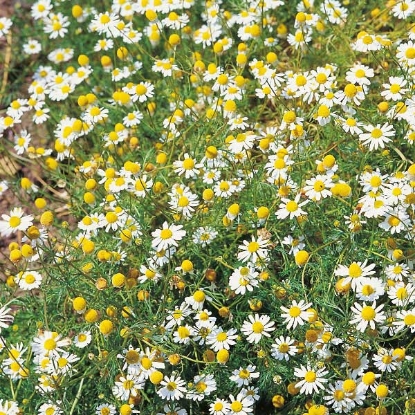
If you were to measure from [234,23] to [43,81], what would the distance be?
1305 millimetres

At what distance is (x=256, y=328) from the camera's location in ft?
11.7

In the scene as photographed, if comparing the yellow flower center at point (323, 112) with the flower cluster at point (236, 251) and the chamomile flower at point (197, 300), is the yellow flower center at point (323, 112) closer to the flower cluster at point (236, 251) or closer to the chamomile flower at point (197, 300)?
the flower cluster at point (236, 251)

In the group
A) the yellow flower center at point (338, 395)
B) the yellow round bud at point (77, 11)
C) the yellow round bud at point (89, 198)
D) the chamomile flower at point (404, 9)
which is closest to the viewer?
the yellow flower center at point (338, 395)

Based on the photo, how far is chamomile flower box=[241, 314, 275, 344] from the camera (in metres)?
3.57

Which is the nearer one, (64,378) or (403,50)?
(64,378)

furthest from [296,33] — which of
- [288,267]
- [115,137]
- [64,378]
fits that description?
[64,378]

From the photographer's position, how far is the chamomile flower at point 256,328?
11.7 feet

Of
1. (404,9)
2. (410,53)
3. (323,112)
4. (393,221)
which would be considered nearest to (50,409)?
(393,221)

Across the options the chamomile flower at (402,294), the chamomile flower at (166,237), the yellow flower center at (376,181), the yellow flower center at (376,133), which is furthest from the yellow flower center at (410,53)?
the chamomile flower at (166,237)

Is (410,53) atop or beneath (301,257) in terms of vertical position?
atop

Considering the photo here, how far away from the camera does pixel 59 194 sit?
16.2 ft

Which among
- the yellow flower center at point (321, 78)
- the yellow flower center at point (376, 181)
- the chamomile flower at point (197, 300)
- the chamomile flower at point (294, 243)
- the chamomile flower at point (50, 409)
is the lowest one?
the chamomile flower at point (50, 409)

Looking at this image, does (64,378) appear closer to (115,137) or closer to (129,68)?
(115,137)

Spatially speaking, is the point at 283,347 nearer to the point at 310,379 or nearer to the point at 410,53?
the point at 310,379
